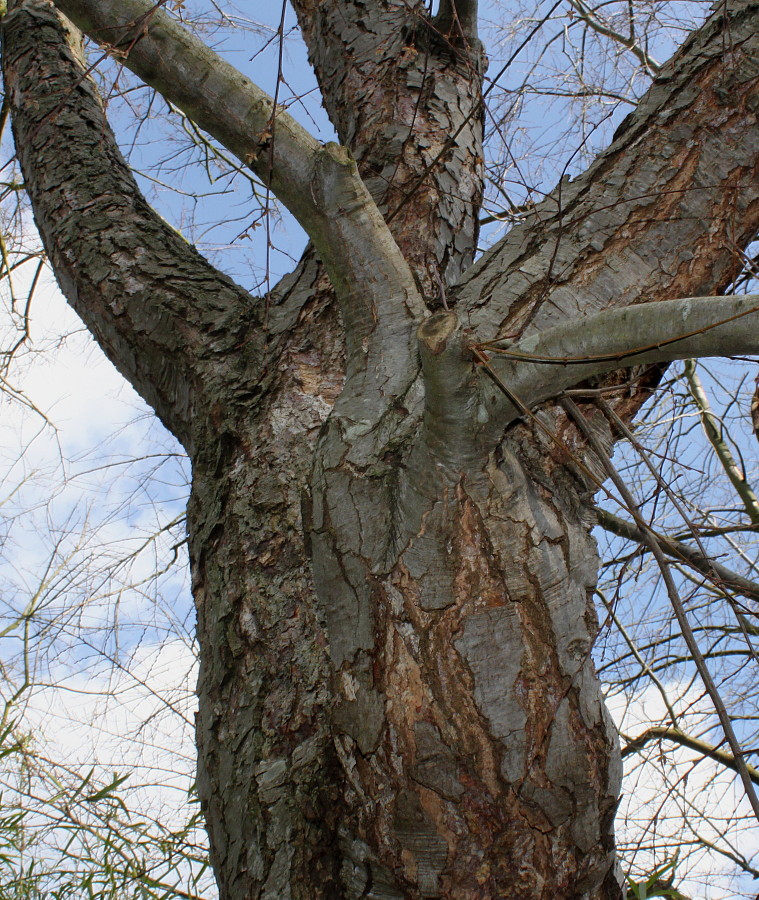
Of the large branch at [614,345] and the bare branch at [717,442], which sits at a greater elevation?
the bare branch at [717,442]

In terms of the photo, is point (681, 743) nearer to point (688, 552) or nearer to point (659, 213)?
point (688, 552)

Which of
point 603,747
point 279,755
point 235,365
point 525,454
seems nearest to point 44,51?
point 235,365

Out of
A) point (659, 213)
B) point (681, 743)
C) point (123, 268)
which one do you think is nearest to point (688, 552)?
point (659, 213)

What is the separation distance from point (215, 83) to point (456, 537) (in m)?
1.09

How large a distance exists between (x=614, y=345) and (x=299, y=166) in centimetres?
78

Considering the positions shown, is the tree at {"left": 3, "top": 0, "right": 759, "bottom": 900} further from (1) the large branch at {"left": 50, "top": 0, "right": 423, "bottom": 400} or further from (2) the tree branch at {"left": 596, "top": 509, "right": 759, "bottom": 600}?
(2) the tree branch at {"left": 596, "top": 509, "right": 759, "bottom": 600}

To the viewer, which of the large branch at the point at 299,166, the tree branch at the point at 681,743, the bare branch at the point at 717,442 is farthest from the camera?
the bare branch at the point at 717,442

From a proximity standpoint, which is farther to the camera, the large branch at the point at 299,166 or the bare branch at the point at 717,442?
the bare branch at the point at 717,442

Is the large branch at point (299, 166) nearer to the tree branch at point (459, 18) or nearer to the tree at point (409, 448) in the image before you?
the tree at point (409, 448)

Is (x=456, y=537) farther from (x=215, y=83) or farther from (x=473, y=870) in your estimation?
(x=215, y=83)

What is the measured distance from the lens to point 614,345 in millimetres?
1128

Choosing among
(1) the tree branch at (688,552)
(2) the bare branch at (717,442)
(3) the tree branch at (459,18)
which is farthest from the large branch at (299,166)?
(2) the bare branch at (717,442)

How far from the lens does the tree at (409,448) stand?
1.15 metres

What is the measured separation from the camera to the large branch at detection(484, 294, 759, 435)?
1021 millimetres
